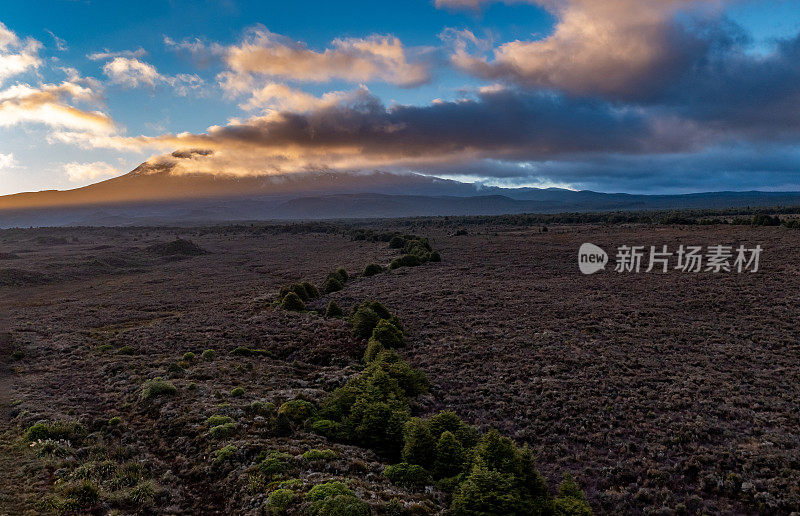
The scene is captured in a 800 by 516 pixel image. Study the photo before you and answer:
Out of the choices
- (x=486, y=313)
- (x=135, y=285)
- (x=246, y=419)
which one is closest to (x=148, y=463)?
(x=246, y=419)

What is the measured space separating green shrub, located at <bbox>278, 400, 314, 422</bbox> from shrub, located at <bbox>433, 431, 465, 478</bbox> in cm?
649

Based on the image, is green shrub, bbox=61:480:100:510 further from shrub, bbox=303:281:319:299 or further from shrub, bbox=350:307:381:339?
shrub, bbox=303:281:319:299

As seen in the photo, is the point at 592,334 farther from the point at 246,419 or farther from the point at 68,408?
the point at 68,408

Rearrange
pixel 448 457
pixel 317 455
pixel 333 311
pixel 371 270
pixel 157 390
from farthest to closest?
pixel 371 270 < pixel 333 311 < pixel 157 390 < pixel 317 455 < pixel 448 457

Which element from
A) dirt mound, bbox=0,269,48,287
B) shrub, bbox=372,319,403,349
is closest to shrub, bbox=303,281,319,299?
shrub, bbox=372,319,403,349

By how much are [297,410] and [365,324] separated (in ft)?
39.2

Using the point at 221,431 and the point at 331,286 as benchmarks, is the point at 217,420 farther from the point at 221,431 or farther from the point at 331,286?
the point at 331,286

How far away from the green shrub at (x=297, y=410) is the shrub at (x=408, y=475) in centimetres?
537

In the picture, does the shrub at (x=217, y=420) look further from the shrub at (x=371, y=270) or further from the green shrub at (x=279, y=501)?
the shrub at (x=371, y=270)

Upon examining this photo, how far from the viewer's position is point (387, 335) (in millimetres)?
26484

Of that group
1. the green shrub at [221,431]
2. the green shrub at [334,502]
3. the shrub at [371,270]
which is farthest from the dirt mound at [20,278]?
the green shrub at [334,502]

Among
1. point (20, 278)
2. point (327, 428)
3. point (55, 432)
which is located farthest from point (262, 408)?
point (20, 278)

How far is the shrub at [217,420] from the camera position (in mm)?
15633

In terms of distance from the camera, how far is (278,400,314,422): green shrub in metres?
16.6
